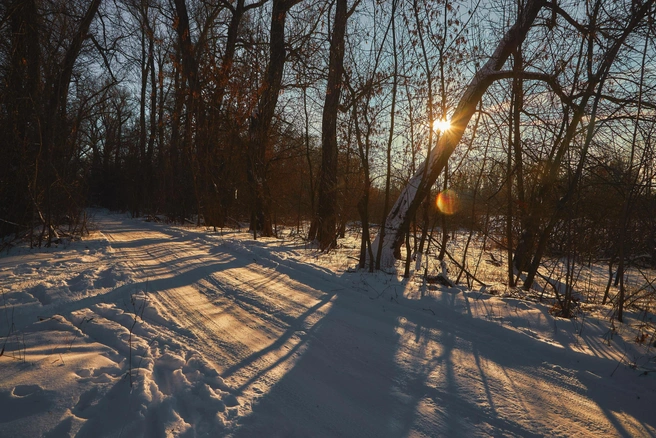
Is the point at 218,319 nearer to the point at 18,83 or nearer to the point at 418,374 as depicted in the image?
the point at 418,374

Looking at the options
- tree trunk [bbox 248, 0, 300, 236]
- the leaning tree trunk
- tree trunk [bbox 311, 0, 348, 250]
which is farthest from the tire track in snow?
tree trunk [bbox 248, 0, 300, 236]

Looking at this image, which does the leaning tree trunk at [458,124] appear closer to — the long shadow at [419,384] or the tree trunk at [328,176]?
the tree trunk at [328,176]

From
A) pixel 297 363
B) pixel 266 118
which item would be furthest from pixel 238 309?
pixel 266 118

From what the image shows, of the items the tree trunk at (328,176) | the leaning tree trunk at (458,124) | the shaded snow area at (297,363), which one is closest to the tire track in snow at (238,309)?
the shaded snow area at (297,363)

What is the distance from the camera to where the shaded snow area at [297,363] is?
247cm

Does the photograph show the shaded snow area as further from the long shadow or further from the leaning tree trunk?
the leaning tree trunk

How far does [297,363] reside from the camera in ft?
11.0

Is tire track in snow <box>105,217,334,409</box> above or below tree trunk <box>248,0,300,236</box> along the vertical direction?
below

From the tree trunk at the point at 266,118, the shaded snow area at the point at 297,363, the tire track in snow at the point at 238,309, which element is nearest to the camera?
the shaded snow area at the point at 297,363

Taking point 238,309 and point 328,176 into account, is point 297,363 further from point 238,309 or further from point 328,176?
point 328,176

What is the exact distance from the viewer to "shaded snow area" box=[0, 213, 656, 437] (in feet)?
8.12

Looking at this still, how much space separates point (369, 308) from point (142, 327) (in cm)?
282

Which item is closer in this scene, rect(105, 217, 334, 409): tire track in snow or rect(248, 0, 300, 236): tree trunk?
rect(105, 217, 334, 409): tire track in snow

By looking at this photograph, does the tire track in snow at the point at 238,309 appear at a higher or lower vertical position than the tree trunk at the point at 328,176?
lower
